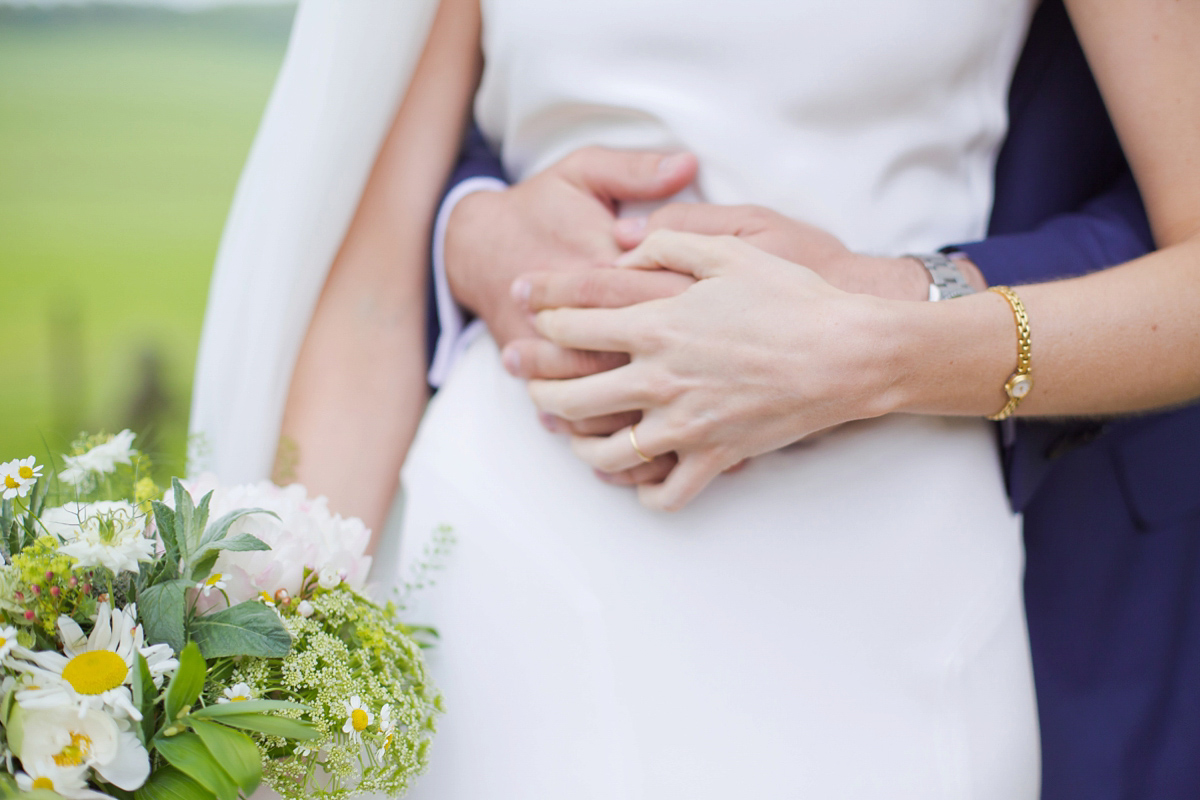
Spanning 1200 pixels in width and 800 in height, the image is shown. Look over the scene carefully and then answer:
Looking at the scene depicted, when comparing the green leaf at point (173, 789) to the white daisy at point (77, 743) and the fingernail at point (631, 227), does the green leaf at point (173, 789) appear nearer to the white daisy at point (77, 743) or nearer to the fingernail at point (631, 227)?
the white daisy at point (77, 743)

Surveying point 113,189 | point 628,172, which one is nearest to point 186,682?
point 628,172

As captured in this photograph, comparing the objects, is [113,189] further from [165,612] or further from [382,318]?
[165,612]

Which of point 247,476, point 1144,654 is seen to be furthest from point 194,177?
point 1144,654

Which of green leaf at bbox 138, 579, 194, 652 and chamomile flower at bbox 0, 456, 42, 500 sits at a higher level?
chamomile flower at bbox 0, 456, 42, 500

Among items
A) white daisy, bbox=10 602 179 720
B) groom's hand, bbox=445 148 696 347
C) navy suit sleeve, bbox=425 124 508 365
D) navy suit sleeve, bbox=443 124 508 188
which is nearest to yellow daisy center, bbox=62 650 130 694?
white daisy, bbox=10 602 179 720

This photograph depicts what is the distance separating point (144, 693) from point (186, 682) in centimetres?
4

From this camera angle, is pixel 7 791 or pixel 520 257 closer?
pixel 7 791

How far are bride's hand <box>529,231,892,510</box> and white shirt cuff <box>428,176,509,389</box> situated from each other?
0.79ft

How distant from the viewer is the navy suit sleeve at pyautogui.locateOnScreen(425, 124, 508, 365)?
1033 mm

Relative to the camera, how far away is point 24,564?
50 centimetres

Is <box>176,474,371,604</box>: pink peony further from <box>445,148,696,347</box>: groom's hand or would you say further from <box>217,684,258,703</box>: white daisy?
<box>445,148,696,347</box>: groom's hand

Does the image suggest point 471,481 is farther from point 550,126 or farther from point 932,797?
point 932,797

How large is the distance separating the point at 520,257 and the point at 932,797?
694mm

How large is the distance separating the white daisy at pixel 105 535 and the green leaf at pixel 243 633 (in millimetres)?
65
